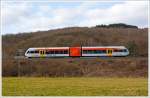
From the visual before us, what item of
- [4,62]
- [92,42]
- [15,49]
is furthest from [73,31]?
[4,62]

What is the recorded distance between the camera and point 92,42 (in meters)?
93.2

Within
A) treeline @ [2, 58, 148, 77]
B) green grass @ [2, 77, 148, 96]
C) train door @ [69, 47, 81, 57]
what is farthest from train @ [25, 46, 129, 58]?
green grass @ [2, 77, 148, 96]

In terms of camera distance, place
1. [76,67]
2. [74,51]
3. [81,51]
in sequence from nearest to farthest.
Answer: [81,51] < [74,51] < [76,67]

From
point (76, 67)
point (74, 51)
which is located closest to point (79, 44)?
point (76, 67)

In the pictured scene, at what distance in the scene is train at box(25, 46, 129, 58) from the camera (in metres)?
50.7

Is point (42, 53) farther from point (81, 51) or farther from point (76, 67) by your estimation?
point (76, 67)

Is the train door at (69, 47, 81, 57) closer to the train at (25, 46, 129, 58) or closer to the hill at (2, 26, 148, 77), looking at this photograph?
the train at (25, 46, 129, 58)

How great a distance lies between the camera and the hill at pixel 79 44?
54156 millimetres

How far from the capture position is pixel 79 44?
91.1m

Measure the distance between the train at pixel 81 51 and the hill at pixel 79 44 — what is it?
8.16 feet

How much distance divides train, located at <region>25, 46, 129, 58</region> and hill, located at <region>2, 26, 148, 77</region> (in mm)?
2486

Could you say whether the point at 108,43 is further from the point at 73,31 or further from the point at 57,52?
the point at 57,52

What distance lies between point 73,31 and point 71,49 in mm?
53382

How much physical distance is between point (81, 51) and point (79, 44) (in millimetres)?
39460
